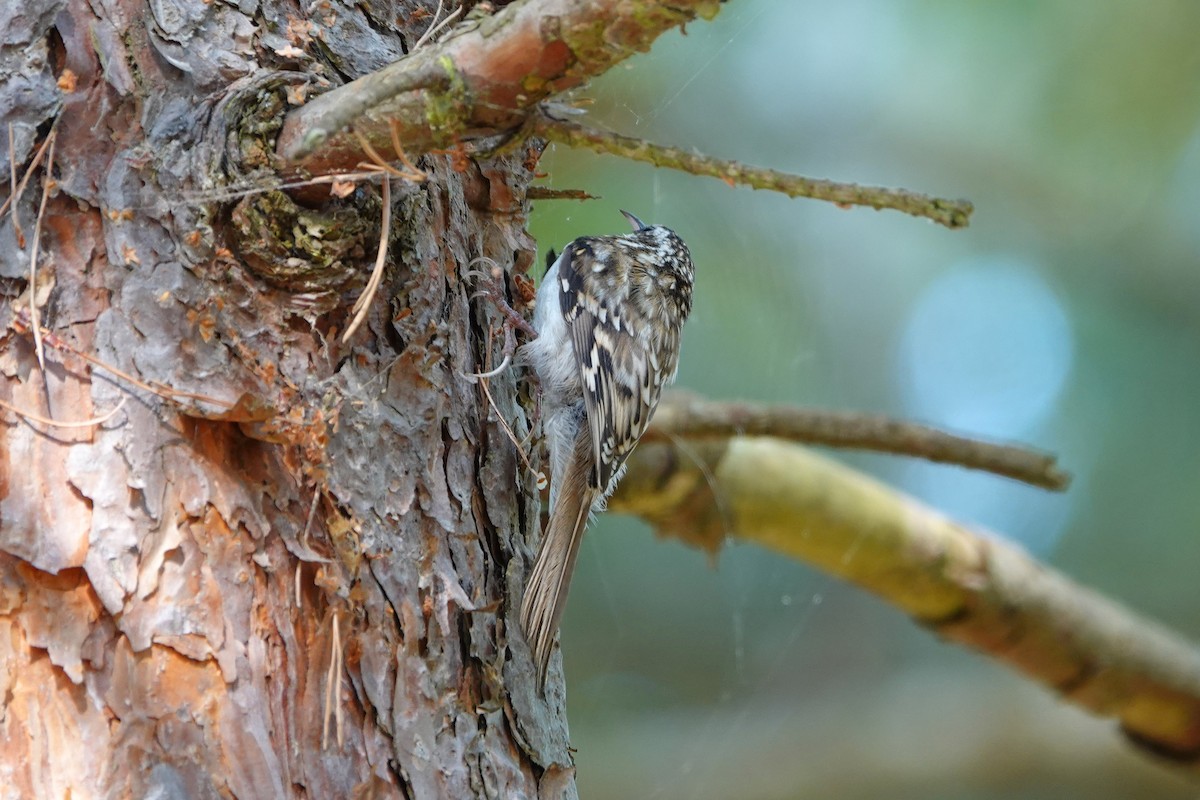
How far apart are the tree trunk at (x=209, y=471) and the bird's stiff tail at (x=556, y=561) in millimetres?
106

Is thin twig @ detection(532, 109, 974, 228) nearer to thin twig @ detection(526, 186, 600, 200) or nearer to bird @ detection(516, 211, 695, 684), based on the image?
thin twig @ detection(526, 186, 600, 200)

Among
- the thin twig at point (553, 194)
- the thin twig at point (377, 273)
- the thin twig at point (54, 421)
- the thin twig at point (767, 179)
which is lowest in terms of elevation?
the thin twig at point (54, 421)

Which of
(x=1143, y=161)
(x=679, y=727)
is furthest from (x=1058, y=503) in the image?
(x=679, y=727)

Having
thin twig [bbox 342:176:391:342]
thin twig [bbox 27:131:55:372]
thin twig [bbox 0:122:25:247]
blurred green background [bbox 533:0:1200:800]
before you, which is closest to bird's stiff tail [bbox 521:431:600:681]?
thin twig [bbox 342:176:391:342]

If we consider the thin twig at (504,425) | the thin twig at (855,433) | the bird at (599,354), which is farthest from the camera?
the thin twig at (855,433)

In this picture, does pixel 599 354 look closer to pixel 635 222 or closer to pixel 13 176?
pixel 635 222

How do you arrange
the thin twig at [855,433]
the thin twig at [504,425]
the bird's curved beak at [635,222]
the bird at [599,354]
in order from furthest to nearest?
1. the bird's curved beak at [635,222]
2. the thin twig at [855,433]
3. the bird at [599,354]
4. the thin twig at [504,425]

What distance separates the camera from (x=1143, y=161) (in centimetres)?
524

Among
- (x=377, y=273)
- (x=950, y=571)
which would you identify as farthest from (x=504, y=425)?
(x=950, y=571)

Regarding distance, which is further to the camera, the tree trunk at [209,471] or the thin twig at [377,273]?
the thin twig at [377,273]

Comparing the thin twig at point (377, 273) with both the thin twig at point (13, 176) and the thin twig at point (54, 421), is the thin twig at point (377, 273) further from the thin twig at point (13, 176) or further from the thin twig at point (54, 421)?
the thin twig at point (13, 176)

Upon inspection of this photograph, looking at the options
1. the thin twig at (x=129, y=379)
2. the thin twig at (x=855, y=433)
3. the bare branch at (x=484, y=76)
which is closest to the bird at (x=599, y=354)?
the thin twig at (x=855, y=433)

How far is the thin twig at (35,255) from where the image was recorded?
136 cm

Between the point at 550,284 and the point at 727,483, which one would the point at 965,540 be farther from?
the point at 550,284
